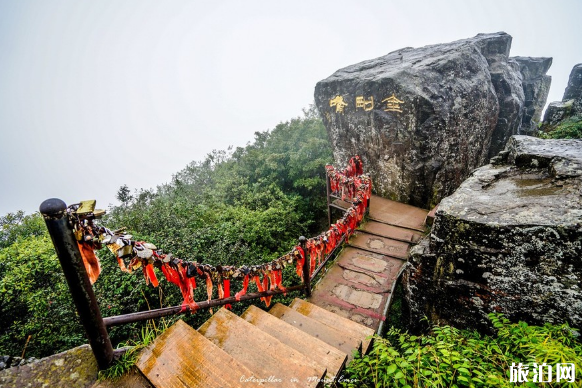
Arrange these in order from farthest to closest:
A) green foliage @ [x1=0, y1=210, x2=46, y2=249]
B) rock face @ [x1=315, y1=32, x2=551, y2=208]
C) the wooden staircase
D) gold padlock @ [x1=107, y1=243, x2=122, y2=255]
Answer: green foliage @ [x1=0, y1=210, x2=46, y2=249] → rock face @ [x1=315, y1=32, x2=551, y2=208] → the wooden staircase → gold padlock @ [x1=107, y1=243, x2=122, y2=255]

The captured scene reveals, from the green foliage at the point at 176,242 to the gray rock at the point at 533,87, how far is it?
10.3 metres

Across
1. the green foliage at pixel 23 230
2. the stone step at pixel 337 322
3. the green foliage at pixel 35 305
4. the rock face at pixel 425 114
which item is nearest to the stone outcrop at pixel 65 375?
the stone step at pixel 337 322

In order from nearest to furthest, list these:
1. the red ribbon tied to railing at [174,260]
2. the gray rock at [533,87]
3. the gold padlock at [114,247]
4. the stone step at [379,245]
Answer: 1. the red ribbon tied to railing at [174,260]
2. the gold padlock at [114,247]
3. the stone step at [379,245]
4. the gray rock at [533,87]

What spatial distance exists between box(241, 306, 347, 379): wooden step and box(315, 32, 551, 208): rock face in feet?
23.8

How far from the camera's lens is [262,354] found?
2.74 meters

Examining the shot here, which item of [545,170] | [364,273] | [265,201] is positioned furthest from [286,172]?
[545,170]

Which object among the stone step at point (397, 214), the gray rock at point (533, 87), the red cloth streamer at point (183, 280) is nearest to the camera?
the red cloth streamer at point (183, 280)

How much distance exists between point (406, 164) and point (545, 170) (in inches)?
175

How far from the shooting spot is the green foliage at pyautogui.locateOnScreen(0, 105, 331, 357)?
16.1 feet

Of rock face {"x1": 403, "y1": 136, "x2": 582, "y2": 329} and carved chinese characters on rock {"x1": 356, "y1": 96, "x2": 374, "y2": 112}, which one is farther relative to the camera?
carved chinese characters on rock {"x1": 356, "y1": 96, "x2": 374, "y2": 112}

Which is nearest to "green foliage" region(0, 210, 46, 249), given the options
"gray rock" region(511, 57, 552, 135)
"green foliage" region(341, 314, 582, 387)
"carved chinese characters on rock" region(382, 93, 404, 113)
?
"green foliage" region(341, 314, 582, 387)

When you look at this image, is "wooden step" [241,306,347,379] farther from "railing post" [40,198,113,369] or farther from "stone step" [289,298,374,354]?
"railing post" [40,198,113,369]

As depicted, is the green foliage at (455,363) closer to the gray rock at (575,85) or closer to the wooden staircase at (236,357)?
the wooden staircase at (236,357)

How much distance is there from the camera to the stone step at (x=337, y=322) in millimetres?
3734
